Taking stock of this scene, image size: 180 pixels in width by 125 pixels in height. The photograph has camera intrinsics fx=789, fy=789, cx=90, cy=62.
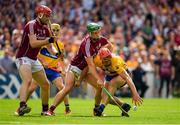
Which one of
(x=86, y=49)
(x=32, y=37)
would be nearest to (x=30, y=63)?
(x=32, y=37)

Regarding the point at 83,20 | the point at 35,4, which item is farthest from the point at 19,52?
the point at 83,20

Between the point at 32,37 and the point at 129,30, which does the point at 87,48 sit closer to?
the point at 32,37

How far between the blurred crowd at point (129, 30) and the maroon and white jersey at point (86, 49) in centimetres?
1106

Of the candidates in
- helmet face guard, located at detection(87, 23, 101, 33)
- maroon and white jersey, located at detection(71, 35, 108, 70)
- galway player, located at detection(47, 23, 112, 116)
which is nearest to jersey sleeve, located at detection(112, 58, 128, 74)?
galway player, located at detection(47, 23, 112, 116)

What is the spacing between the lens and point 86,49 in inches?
786

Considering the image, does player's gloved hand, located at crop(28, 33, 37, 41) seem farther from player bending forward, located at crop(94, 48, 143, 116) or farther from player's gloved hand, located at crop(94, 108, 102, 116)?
player's gloved hand, located at crop(94, 108, 102, 116)

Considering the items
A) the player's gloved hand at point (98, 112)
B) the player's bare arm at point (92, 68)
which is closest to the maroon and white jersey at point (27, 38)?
the player's bare arm at point (92, 68)

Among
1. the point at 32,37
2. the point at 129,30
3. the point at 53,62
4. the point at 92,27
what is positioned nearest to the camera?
the point at 32,37

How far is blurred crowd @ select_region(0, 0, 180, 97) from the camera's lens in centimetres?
3294

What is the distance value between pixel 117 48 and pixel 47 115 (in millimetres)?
15503

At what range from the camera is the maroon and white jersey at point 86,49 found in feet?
65.6

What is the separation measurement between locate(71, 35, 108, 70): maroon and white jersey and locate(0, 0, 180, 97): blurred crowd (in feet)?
36.3

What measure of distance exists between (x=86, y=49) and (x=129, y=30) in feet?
57.7

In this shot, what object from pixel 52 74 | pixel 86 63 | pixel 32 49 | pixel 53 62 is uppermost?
pixel 32 49
